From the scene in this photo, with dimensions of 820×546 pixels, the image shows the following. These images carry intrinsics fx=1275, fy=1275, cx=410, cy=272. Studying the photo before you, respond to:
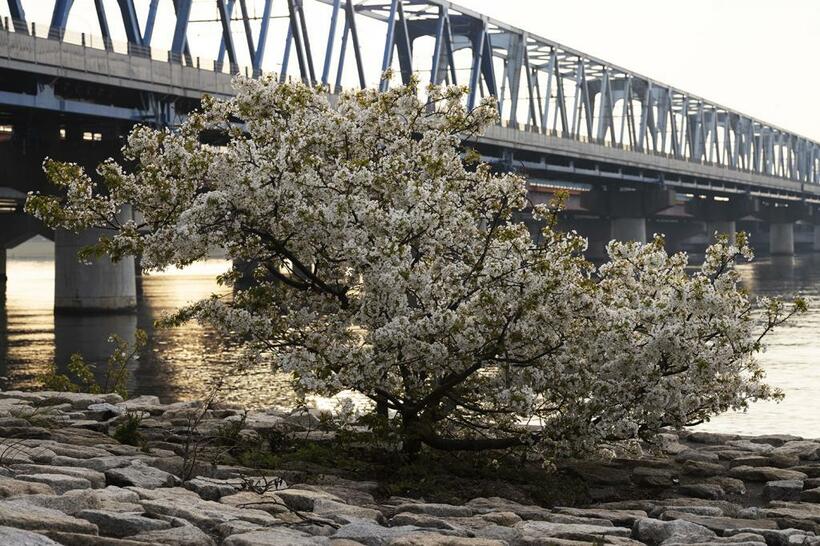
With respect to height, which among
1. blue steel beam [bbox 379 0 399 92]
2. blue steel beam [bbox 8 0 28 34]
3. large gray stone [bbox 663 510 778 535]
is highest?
blue steel beam [bbox 379 0 399 92]

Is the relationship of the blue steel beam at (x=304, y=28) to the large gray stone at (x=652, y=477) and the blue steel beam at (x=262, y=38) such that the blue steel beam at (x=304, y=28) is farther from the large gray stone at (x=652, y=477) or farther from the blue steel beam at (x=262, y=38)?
the large gray stone at (x=652, y=477)

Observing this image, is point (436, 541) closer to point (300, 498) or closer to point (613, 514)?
point (300, 498)

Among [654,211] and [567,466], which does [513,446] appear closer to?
[567,466]

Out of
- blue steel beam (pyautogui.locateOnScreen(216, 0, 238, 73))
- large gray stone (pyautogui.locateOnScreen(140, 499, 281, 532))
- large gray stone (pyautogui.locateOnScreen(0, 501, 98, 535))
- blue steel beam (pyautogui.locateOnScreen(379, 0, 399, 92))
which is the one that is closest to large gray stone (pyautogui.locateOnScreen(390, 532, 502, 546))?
large gray stone (pyautogui.locateOnScreen(140, 499, 281, 532))

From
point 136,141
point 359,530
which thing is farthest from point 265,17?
point 359,530

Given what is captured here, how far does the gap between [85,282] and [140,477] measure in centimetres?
4725

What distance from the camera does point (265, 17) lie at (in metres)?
73.6

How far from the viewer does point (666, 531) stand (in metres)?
12.8

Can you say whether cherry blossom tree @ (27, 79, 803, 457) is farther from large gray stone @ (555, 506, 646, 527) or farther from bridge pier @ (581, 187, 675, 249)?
bridge pier @ (581, 187, 675, 249)

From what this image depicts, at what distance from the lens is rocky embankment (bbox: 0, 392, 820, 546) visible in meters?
11.3

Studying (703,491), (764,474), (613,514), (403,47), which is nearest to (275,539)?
(613,514)

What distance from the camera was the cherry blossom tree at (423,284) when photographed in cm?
1602

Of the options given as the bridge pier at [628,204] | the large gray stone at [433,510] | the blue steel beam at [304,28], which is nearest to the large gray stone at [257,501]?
the large gray stone at [433,510]

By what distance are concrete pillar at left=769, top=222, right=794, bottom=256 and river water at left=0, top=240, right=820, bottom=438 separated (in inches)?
4458
